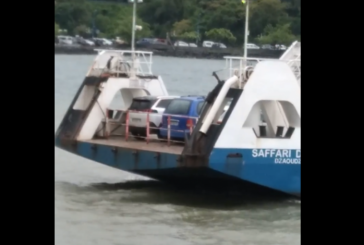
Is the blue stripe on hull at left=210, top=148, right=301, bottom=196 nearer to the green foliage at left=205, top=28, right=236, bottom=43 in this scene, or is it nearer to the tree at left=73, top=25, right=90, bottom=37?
the green foliage at left=205, top=28, right=236, bottom=43

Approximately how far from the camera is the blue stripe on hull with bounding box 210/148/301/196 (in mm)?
14227

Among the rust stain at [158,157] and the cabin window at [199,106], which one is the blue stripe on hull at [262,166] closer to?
the rust stain at [158,157]

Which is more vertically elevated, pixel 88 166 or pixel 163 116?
Answer: pixel 163 116

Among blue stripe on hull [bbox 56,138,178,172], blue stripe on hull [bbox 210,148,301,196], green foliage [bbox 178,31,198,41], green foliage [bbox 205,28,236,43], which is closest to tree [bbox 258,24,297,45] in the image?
green foliage [bbox 205,28,236,43]

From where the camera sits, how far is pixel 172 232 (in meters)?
13.2

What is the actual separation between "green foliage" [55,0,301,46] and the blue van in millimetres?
4679

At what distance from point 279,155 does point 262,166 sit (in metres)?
0.34

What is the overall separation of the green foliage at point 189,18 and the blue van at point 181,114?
184 inches

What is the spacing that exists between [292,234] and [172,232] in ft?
5.93

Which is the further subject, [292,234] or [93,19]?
[93,19]

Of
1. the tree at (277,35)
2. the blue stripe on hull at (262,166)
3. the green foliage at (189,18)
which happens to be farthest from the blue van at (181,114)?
the tree at (277,35)
